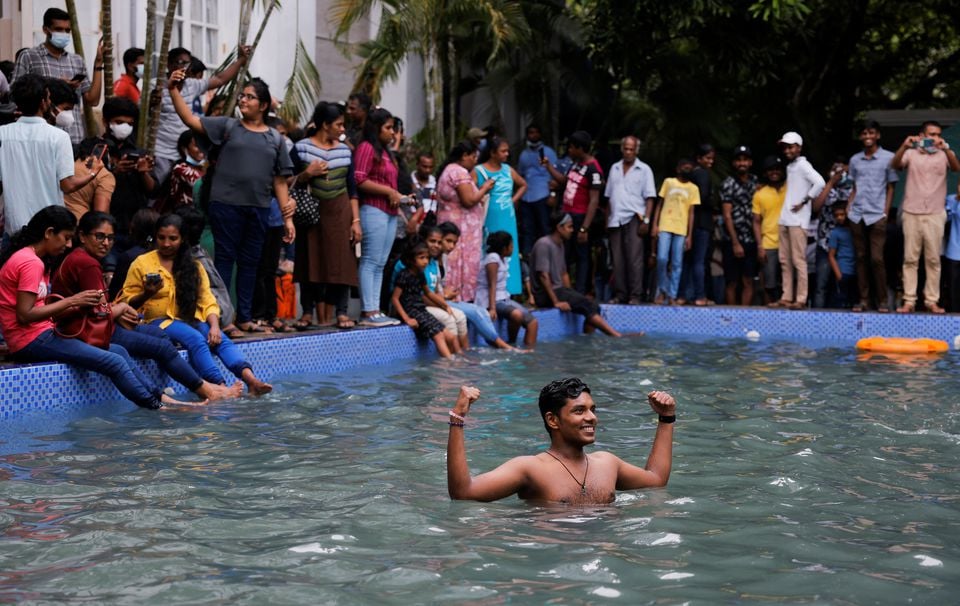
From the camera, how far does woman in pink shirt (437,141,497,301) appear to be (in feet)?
47.7

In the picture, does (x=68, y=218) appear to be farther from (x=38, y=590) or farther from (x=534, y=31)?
(x=534, y=31)

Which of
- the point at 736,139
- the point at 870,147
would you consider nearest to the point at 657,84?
the point at 736,139

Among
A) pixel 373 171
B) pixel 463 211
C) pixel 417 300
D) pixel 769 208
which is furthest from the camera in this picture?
pixel 769 208

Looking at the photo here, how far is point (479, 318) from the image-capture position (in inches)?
567

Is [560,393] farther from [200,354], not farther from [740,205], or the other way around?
[740,205]

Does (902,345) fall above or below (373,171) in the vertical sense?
below

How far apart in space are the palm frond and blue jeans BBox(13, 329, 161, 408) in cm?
716

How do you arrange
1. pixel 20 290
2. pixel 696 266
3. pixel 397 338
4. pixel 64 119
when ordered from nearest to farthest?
pixel 20 290 → pixel 64 119 → pixel 397 338 → pixel 696 266

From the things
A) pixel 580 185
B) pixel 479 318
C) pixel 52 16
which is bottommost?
pixel 479 318

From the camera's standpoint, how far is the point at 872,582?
17.5 feet

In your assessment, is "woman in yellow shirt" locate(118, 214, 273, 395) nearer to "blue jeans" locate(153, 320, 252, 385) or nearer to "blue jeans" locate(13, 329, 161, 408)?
"blue jeans" locate(153, 320, 252, 385)

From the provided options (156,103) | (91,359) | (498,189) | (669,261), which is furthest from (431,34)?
(91,359)

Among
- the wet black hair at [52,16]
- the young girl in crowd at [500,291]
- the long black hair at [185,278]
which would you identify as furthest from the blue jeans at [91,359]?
the young girl in crowd at [500,291]

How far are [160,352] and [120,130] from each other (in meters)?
2.35
